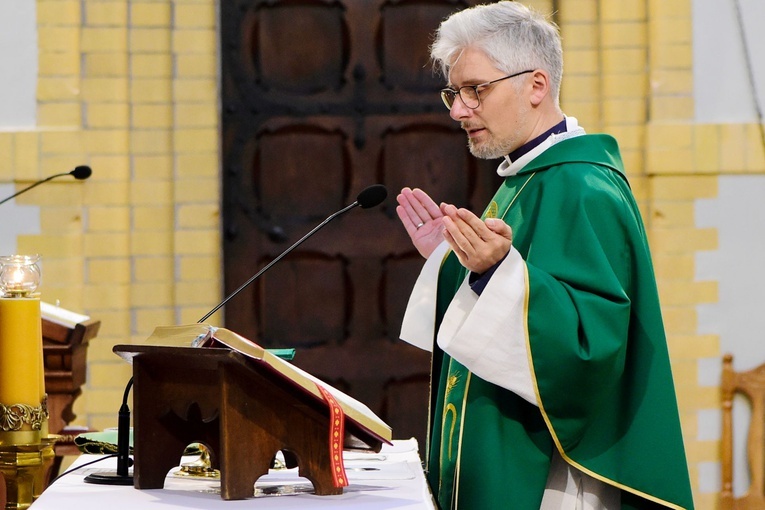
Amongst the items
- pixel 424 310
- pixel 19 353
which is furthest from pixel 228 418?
pixel 424 310

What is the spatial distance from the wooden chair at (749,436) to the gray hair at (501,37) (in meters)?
3.07

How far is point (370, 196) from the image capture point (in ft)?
8.59

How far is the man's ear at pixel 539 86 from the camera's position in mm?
2695

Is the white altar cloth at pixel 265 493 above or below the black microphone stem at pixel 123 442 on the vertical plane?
below

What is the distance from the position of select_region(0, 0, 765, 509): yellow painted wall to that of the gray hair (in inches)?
113

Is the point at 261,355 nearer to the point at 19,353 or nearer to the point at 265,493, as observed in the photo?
the point at 265,493

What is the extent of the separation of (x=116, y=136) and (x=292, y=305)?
46.6 inches

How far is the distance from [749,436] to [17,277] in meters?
4.05

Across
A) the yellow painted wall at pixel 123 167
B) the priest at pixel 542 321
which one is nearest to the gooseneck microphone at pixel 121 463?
the priest at pixel 542 321

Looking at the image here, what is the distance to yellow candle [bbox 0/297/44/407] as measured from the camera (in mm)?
2139

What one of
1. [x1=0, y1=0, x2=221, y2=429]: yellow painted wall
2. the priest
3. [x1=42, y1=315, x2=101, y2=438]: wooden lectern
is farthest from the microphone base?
[x1=0, y1=0, x2=221, y2=429]: yellow painted wall

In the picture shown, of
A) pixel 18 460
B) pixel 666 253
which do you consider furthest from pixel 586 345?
pixel 666 253

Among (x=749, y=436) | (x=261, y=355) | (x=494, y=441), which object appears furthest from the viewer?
(x=749, y=436)

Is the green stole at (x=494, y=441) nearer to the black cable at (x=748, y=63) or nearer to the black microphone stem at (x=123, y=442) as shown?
the black microphone stem at (x=123, y=442)
